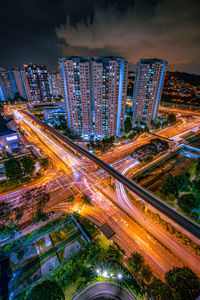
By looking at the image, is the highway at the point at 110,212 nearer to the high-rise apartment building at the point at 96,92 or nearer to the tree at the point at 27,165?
the tree at the point at 27,165

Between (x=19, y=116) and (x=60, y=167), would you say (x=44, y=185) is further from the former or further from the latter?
(x=19, y=116)

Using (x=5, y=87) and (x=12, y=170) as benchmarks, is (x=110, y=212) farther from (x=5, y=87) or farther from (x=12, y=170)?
(x=5, y=87)

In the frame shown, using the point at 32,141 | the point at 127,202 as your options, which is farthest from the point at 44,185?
the point at 32,141

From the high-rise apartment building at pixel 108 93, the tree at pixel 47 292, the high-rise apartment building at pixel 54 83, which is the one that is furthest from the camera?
the high-rise apartment building at pixel 54 83

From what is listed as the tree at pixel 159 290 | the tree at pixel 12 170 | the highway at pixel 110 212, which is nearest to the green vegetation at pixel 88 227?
the highway at pixel 110 212

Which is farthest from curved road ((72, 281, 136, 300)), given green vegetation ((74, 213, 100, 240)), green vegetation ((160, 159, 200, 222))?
green vegetation ((160, 159, 200, 222))
